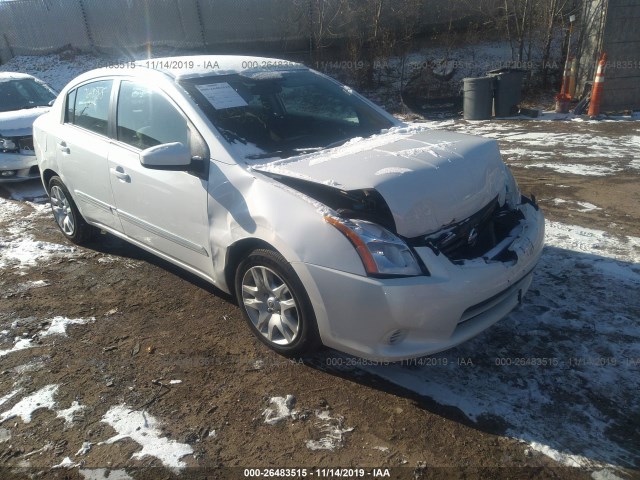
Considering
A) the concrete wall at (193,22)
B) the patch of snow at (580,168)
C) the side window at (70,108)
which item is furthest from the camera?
the concrete wall at (193,22)

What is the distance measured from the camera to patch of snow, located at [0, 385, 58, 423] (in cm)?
282

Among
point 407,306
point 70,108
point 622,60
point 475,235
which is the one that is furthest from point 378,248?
point 622,60

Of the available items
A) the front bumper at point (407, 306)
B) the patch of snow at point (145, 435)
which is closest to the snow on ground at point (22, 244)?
the patch of snow at point (145, 435)

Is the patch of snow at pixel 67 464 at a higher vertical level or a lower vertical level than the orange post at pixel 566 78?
lower

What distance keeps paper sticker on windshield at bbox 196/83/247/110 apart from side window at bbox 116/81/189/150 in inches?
9.5

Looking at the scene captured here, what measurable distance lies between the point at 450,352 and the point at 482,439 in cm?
72

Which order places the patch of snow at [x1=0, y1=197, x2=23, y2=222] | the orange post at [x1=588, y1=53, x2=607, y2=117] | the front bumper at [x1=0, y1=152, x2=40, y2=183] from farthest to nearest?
the orange post at [x1=588, y1=53, x2=607, y2=117] < the front bumper at [x1=0, y1=152, x2=40, y2=183] < the patch of snow at [x1=0, y1=197, x2=23, y2=222]

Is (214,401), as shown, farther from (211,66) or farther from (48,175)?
(48,175)

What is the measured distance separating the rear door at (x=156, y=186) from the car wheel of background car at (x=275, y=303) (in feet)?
1.31

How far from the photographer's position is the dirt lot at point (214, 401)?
2.41 meters

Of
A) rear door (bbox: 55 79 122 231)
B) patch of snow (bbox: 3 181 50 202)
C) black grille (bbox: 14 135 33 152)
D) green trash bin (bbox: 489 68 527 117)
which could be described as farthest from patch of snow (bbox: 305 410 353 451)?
green trash bin (bbox: 489 68 527 117)

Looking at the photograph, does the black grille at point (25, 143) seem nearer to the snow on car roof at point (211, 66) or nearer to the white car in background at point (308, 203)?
the white car in background at point (308, 203)

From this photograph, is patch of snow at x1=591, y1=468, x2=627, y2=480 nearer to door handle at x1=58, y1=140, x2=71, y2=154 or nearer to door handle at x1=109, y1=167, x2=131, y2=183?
door handle at x1=109, y1=167, x2=131, y2=183

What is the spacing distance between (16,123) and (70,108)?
314 centimetres
